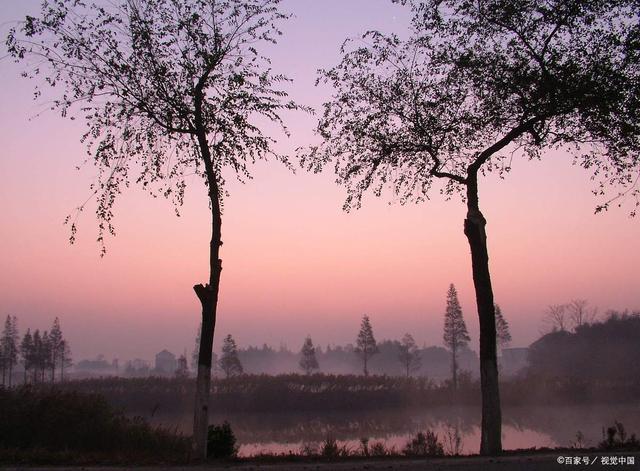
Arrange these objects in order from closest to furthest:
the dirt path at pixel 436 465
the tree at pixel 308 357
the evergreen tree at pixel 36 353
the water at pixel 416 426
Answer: the dirt path at pixel 436 465 < the water at pixel 416 426 < the evergreen tree at pixel 36 353 < the tree at pixel 308 357

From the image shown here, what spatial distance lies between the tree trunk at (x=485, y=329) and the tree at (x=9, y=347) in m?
85.2

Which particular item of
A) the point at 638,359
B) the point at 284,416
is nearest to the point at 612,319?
the point at 638,359

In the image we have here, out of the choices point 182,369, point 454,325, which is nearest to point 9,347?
point 182,369

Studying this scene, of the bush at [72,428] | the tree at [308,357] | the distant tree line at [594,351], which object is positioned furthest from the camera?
the tree at [308,357]

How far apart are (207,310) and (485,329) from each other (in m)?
6.87

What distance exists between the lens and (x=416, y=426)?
3512 cm

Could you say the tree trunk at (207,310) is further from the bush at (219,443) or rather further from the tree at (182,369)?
the tree at (182,369)

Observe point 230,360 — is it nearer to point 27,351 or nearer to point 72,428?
point 27,351

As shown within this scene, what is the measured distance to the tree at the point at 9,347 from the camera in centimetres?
8394

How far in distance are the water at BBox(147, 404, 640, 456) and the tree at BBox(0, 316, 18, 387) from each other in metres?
54.1

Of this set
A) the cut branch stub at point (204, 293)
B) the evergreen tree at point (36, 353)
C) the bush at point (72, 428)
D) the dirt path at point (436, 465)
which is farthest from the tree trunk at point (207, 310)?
the evergreen tree at point (36, 353)

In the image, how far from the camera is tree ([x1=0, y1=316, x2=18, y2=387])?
83.9m

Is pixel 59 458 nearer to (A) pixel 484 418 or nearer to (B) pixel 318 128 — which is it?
(A) pixel 484 418

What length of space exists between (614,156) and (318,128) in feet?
27.9
